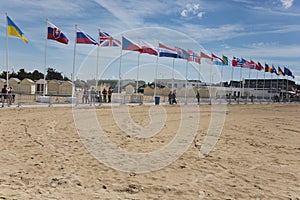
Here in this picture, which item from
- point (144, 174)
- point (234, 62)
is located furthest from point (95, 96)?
point (234, 62)

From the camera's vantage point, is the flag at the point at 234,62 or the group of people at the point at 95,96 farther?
the flag at the point at 234,62

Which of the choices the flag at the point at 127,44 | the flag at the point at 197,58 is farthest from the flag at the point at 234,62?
the flag at the point at 127,44

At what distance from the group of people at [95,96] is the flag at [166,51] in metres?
7.39

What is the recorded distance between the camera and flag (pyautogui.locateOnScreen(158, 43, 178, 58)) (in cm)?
3093

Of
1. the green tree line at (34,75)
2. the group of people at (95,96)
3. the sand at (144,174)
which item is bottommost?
the sand at (144,174)

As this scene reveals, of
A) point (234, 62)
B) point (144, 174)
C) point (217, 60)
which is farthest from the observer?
point (234, 62)

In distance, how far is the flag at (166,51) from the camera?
3093 centimetres

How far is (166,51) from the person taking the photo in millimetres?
31219

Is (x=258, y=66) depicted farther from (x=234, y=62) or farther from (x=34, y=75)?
(x=34, y=75)

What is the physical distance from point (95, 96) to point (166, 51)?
9922 millimetres

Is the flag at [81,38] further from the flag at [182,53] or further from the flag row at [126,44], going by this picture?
the flag at [182,53]

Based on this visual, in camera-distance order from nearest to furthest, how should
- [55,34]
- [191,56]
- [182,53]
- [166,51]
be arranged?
[55,34] < [166,51] < [182,53] < [191,56]

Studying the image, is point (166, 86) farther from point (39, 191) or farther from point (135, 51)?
point (39, 191)

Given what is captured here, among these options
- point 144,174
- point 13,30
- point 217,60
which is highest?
point 217,60
